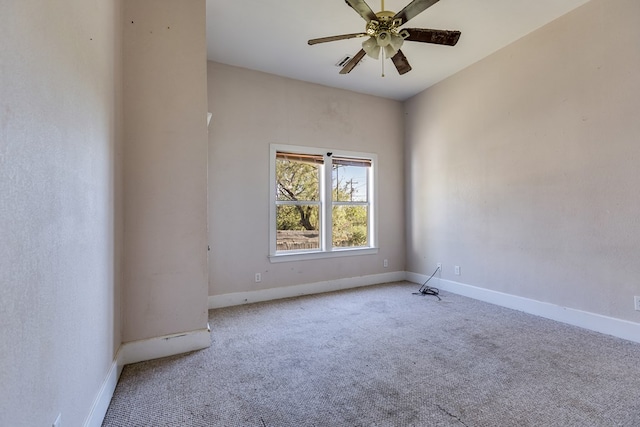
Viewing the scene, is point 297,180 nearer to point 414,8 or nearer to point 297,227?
point 297,227

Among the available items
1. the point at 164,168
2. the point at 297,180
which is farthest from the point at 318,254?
the point at 164,168

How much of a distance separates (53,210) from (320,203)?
3.43 m

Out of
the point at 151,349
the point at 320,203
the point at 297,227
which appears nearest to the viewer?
the point at 151,349

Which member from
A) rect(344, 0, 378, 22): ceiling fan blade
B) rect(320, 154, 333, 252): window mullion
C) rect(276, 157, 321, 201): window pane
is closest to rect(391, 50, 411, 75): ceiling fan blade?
rect(344, 0, 378, 22): ceiling fan blade

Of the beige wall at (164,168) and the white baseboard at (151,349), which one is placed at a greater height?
the beige wall at (164,168)

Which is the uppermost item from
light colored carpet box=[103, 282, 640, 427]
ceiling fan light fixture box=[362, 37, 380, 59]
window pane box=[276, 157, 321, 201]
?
ceiling fan light fixture box=[362, 37, 380, 59]

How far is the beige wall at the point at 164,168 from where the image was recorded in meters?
2.25

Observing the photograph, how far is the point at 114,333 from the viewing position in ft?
6.52

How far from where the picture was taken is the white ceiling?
8.91 feet

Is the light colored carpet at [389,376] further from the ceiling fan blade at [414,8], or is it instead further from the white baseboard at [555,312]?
the ceiling fan blade at [414,8]

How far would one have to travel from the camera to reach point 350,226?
4645 mm

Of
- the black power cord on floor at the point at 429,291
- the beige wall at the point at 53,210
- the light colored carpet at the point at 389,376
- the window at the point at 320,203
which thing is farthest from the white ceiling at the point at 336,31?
the light colored carpet at the point at 389,376

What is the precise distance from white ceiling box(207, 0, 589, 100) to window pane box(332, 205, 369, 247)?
1.92m

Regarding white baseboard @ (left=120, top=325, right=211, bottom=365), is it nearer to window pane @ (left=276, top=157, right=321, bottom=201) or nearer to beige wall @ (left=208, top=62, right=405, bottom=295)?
beige wall @ (left=208, top=62, right=405, bottom=295)
